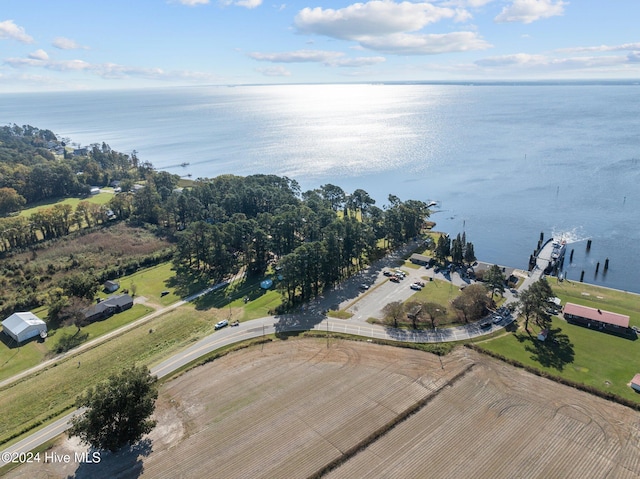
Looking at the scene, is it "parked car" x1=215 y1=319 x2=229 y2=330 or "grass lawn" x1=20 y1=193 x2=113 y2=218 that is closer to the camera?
"parked car" x1=215 y1=319 x2=229 y2=330

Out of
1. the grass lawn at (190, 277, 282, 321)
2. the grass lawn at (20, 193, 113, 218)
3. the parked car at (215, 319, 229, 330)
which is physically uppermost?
the grass lawn at (20, 193, 113, 218)

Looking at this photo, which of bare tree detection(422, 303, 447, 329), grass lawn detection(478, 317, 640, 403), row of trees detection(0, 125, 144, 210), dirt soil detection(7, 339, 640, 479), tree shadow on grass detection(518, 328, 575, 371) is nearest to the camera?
dirt soil detection(7, 339, 640, 479)

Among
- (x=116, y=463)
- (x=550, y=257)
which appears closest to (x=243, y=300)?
A: (x=116, y=463)

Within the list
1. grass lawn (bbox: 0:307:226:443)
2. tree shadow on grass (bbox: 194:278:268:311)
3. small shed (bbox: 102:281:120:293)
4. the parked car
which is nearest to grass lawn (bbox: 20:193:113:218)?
small shed (bbox: 102:281:120:293)

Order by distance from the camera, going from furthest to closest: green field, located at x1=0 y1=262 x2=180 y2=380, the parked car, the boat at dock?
the boat at dock
the parked car
green field, located at x1=0 y1=262 x2=180 y2=380

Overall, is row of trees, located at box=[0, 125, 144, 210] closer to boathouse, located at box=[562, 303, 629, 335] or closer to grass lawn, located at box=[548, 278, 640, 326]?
grass lawn, located at box=[548, 278, 640, 326]

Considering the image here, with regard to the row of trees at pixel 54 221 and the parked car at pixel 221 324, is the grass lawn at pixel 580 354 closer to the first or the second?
the parked car at pixel 221 324

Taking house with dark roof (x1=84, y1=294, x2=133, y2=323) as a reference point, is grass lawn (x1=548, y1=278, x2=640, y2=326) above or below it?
above
